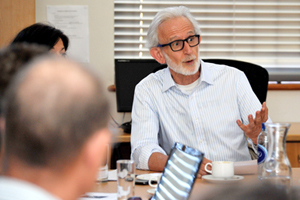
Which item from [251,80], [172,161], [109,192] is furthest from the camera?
[251,80]

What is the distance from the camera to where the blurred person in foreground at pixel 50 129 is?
367 millimetres

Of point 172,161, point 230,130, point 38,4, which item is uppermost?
point 38,4

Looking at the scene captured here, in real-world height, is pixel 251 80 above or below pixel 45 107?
below

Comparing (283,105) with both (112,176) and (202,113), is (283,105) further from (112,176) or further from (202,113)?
(112,176)

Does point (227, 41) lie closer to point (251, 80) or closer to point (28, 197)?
point (251, 80)

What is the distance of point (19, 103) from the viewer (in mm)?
371

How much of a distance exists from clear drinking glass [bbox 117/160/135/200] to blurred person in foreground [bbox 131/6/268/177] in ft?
2.01

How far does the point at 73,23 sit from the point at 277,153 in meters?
2.06

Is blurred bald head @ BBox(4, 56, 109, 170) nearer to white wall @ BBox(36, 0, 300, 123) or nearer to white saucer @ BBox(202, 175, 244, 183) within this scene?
white saucer @ BBox(202, 175, 244, 183)

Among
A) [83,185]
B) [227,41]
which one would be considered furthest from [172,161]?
[227,41]

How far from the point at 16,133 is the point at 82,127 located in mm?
68

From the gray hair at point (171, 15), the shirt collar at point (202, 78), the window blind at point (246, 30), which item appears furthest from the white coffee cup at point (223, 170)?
the window blind at point (246, 30)

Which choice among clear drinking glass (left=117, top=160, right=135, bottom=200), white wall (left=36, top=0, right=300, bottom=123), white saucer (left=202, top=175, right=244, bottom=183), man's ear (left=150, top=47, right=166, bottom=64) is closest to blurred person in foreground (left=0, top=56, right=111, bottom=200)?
clear drinking glass (left=117, top=160, right=135, bottom=200)

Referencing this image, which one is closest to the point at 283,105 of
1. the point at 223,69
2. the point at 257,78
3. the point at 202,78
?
the point at 257,78
